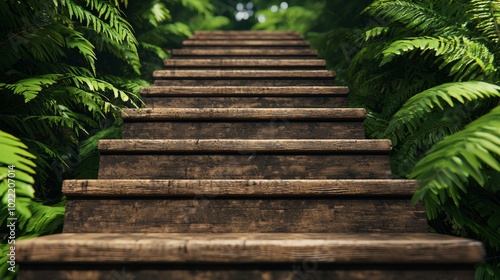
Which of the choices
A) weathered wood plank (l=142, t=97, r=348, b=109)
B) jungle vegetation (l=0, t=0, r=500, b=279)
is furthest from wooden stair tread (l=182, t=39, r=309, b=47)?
weathered wood plank (l=142, t=97, r=348, b=109)

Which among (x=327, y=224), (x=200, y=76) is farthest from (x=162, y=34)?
(x=327, y=224)

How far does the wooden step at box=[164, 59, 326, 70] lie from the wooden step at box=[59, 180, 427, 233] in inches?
77.7

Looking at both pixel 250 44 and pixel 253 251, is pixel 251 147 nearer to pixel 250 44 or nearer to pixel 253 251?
pixel 253 251

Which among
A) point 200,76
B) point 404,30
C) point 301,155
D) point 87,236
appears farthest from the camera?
point 200,76

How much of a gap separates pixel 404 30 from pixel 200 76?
5.29 feet

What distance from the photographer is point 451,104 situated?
1744 mm

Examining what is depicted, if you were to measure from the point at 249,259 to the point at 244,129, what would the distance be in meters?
1.13

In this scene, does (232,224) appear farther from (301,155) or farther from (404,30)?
(404,30)

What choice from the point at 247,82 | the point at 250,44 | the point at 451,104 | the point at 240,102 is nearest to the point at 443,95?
the point at 451,104

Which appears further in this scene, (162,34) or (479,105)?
(162,34)

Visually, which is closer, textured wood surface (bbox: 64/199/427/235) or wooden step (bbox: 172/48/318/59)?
textured wood surface (bbox: 64/199/427/235)

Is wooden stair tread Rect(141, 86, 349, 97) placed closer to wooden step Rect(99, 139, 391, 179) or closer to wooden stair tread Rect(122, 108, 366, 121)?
wooden stair tread Rect(122, 108, 366, 121)

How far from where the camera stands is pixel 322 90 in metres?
2.79

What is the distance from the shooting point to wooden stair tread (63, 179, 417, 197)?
5.69 ft
